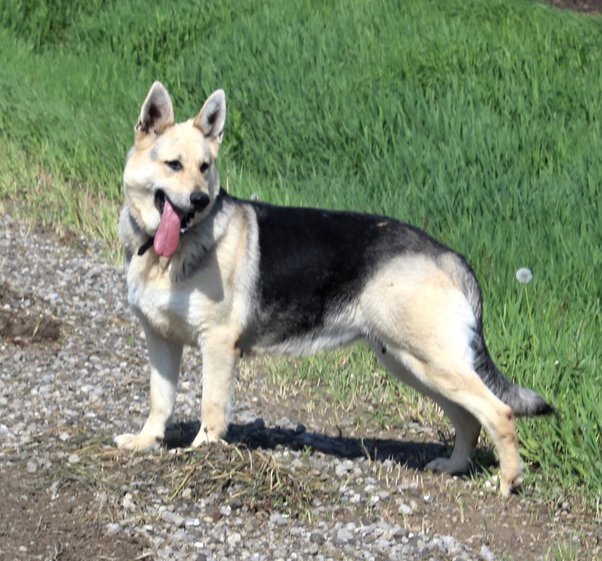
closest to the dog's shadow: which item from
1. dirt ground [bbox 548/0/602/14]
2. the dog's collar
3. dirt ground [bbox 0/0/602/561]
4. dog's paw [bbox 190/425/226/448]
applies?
dirt ground [bbox 0/0/602/561]

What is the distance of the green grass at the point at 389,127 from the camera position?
7.53 metres

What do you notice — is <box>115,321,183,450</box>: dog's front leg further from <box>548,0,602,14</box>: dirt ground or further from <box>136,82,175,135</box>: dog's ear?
<box>548,0,602,14</box>: dirt ground

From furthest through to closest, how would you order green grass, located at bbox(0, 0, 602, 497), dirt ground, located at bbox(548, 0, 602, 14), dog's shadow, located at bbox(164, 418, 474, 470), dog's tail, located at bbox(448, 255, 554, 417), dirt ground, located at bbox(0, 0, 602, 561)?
dirt ground, located at bbox(548, 0, 602, 14)
green grass, located at bbox(0, 0, 602, 497)
dog's shadow, located at bbox(164, 418, 474, 470)
dog's tail, located at bbox(448, 255, 554, 417)
dirt ground, located at bbox(0, 0, 602, 561)

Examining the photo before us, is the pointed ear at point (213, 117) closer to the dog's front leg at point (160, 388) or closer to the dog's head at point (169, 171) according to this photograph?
the dog's head at point (169, 171)

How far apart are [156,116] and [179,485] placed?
1.80m

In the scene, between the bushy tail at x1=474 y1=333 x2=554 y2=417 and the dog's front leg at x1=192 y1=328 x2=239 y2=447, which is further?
the bushy tail at x1=474 y1=333 x2=554 y2=417

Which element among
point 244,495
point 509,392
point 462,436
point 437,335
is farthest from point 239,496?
point 509,392

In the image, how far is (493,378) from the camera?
6227 mm

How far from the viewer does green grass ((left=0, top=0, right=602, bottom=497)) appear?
7.53 meters

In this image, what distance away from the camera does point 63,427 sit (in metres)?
6.37

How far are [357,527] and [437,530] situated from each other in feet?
1.27

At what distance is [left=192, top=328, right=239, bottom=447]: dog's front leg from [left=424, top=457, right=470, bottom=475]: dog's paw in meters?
1.14

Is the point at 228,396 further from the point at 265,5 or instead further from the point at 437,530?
the point at 265,5

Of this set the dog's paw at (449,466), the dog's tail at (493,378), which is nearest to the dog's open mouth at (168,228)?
the dog's tail at (493,378)
